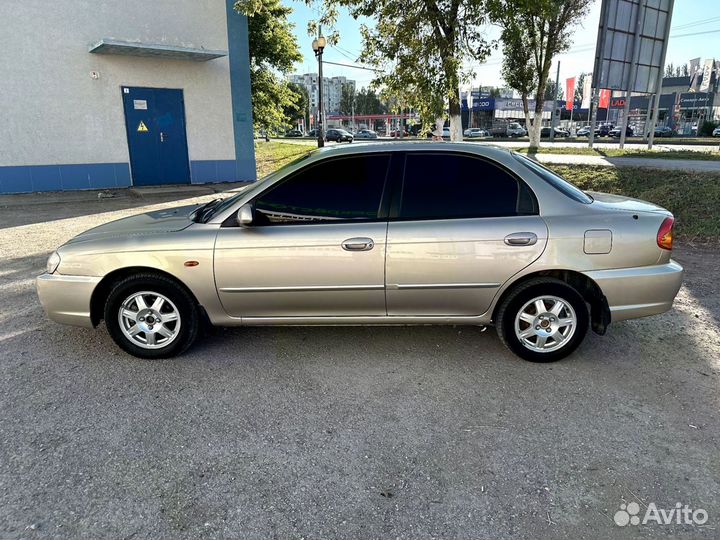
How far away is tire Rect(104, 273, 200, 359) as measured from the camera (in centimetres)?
378

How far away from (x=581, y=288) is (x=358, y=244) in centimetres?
173

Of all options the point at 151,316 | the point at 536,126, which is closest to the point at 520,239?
the point at 151,316

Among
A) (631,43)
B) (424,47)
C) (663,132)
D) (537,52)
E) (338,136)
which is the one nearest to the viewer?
(424,47)

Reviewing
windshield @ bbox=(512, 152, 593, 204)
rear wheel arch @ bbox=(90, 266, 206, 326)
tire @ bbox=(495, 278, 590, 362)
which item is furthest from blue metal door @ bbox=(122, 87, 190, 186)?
tire @ bbox=(495, 278, 590, 362)

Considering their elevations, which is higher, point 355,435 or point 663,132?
point 663,132

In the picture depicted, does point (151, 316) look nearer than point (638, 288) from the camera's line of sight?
No

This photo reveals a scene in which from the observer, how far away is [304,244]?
3688 mm

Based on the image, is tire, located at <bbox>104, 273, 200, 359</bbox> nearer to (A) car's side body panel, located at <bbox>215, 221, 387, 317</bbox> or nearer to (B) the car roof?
(A) car's side body panel, located at <bbox>215, 221, 387, 317</bbox>

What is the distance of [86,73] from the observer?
12.1 meters

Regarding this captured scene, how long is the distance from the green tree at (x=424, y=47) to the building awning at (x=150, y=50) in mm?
3436

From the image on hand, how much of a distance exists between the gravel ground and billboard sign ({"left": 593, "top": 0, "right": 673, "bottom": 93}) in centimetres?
1649

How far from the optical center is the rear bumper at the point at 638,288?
12.1 feet

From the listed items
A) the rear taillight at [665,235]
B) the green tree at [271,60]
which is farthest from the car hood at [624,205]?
the green tree at [271,60]

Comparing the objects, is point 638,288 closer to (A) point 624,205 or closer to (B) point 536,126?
(A) point 624,205
